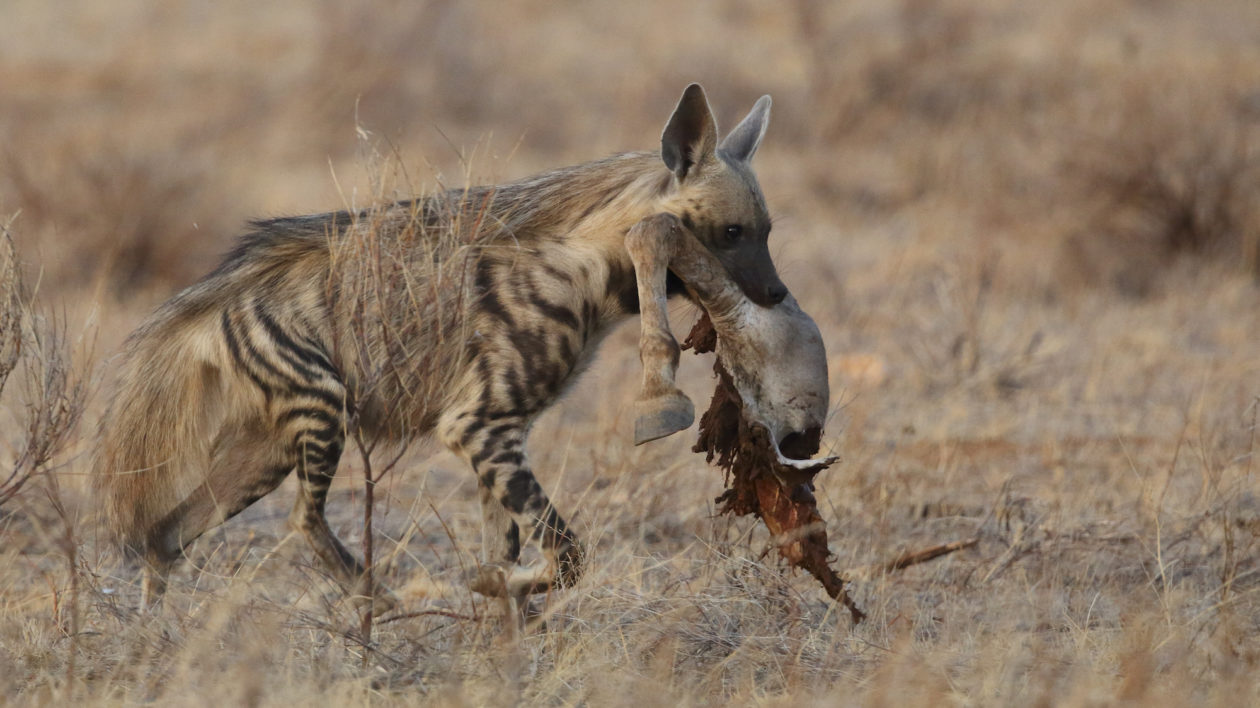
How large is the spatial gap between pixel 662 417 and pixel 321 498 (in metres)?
1.19

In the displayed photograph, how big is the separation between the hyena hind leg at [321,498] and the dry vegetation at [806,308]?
12 centimetres

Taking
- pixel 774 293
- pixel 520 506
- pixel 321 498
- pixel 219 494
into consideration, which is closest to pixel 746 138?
pixel 774 293

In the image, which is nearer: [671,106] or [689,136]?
[689,136]

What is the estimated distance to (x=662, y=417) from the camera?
2.80 metres

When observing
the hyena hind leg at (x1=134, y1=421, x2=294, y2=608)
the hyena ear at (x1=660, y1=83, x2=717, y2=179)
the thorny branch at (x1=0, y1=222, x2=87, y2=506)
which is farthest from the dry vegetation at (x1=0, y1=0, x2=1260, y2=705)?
the hyena ear at (x1=660, y1=83, x2=717, y2=179)

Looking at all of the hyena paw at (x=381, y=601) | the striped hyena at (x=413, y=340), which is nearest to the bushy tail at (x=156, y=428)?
the striped hyena at (x=413, y=340)

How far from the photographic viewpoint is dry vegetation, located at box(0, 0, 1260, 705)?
303cm

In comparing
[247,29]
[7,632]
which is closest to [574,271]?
[7,632]

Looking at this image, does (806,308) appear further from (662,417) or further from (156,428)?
(662,417)

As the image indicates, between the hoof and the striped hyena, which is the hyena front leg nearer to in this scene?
the striped hyena

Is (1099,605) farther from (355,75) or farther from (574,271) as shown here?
(355,75)

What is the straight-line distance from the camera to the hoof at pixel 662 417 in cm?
279

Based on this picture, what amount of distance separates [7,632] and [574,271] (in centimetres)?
154

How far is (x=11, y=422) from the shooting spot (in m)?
5.00
